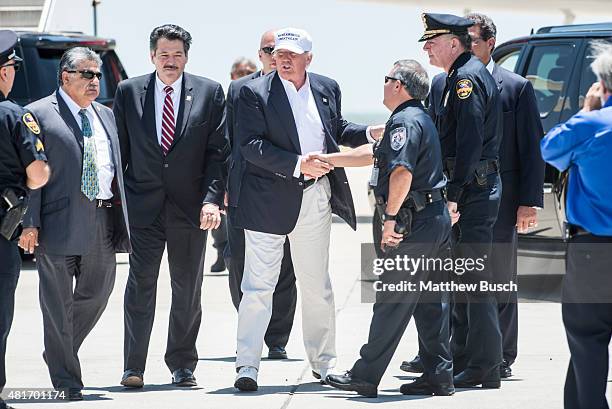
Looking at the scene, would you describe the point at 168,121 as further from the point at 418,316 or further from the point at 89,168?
the point at 418,316

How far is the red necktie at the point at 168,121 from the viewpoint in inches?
284

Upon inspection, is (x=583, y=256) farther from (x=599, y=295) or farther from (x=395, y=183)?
(x=395, y=183)

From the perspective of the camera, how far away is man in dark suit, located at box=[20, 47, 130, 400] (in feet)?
21.7

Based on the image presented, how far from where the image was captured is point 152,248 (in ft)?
23.7

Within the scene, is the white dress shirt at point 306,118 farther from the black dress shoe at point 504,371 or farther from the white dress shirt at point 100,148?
the black dress shoe at point 504,371

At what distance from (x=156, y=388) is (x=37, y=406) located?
85cm

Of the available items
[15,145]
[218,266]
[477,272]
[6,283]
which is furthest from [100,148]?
[218,266]

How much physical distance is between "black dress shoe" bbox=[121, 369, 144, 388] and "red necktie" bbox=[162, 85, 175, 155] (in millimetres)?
1259

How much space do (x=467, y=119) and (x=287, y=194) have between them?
1051mm

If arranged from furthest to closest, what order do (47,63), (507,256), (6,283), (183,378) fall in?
1. (47,63)
2. (507,256)
3. (183,378)
4. (6,283)

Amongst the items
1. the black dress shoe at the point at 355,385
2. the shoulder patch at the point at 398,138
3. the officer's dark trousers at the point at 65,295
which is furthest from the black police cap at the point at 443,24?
the officer's dark trousers at the point at 65,295

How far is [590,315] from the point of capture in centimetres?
532

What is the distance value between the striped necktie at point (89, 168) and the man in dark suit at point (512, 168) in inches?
89.9

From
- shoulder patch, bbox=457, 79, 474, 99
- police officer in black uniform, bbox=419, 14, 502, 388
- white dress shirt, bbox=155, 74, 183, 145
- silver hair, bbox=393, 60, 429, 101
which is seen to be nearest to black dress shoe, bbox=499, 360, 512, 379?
police officer in black uniform, bbox=419, 14, 502, 388
